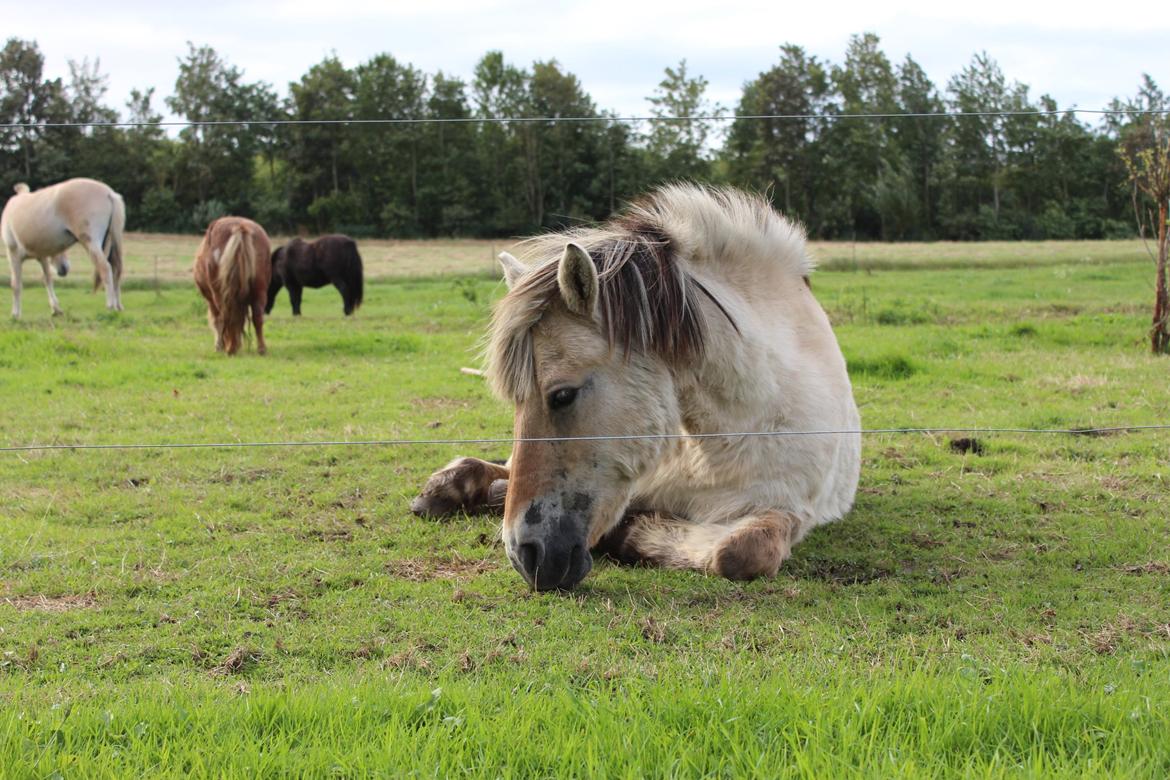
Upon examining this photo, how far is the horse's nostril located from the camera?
373 cm

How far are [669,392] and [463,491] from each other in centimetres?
165

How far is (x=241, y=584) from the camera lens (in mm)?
4051

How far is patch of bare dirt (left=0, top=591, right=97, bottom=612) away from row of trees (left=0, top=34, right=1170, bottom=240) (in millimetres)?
40490

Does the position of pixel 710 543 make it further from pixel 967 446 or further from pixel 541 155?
pixel 541 155

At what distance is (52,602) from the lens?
3.86 meters

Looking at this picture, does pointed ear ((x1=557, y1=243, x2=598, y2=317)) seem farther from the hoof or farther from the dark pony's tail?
the dark pony's tail

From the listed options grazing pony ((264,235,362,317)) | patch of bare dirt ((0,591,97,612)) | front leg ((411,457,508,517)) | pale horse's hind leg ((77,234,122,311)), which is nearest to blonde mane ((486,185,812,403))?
front leg ((411,457,508,517))

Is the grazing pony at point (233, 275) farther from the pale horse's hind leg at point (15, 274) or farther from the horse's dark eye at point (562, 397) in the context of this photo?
the horse's dark eye at point (562, 397)

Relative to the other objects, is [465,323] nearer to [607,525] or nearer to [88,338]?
[88,338]

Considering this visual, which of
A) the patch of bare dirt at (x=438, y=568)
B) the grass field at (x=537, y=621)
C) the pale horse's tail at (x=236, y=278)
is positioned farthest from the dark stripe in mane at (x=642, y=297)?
the pale horse's tail at (x=236, y=278)

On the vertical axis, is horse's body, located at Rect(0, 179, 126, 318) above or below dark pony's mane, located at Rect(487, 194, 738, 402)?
above

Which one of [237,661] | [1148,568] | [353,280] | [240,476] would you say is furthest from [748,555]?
[353,280]

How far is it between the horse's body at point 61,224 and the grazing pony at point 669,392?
50.5ft

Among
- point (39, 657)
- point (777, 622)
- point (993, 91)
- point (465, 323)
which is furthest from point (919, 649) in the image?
point (993, 91)
